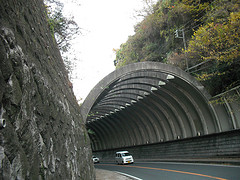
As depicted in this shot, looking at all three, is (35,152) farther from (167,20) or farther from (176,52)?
(167,20)

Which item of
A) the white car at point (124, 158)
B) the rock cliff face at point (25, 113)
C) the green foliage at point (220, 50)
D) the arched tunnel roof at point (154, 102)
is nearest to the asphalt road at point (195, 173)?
the arched tunnel roof at point (154, 102)

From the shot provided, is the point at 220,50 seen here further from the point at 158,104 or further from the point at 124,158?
the point at 124,158

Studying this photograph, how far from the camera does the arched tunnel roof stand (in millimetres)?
18141

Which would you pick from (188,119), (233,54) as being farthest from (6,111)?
(188,119)

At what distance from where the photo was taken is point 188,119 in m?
21.0

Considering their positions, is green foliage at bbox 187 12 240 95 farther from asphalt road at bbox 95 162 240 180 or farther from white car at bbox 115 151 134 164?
white car at bbox 115 151 134 164

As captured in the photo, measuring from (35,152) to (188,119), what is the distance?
63.4 ft

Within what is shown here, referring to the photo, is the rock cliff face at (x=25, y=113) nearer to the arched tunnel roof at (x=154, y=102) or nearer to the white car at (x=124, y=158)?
the arched tunnel roof at (x=154, y=102)

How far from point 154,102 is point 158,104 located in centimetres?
47

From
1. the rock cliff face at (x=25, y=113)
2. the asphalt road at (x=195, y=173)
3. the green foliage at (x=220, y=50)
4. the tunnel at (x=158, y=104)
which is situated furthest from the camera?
the tunnel at (x=158, y=104)

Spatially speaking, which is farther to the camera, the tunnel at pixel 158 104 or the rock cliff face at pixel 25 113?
the tunnel at pixel 158 104

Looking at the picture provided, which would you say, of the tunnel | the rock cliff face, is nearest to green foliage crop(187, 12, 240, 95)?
the tunnel

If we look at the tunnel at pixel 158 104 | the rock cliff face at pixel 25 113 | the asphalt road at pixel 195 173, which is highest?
the tunnel at pixel 158 104

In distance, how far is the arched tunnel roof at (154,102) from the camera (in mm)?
18141
